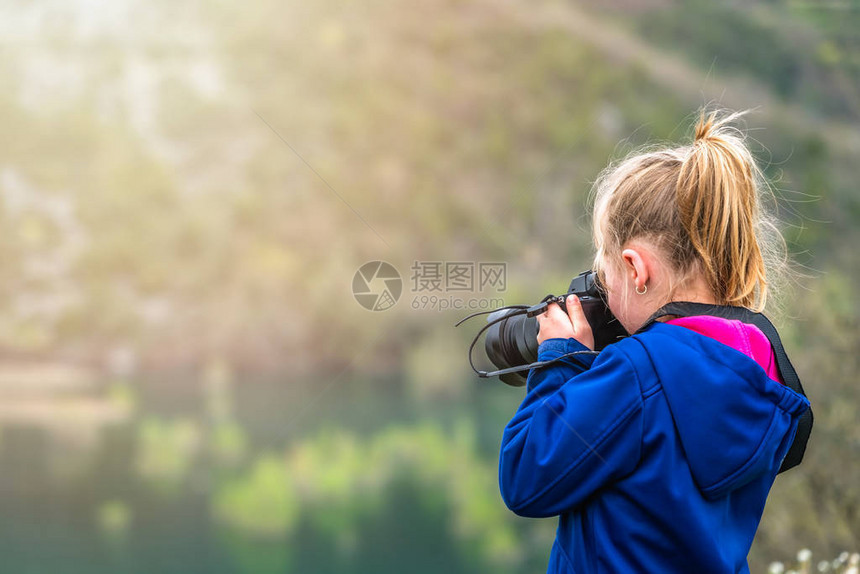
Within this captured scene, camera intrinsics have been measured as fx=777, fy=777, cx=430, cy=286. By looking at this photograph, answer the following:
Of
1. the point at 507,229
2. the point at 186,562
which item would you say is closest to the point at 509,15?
the point at 507,229

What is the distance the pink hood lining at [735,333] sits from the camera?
0.55 metres

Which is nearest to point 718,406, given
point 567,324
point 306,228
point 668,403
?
point 668,403

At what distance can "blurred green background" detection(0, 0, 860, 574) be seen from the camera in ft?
10.9

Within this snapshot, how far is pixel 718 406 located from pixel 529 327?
0.18 m

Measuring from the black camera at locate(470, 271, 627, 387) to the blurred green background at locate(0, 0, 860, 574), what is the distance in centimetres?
264

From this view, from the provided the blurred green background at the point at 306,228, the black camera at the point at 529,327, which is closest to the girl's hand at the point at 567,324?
the black camera at the point at 529,327

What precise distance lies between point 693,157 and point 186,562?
129 inches

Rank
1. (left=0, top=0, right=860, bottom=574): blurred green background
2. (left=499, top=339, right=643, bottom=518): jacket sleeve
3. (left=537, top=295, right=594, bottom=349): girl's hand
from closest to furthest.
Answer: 1. (left=499, top=339, right=643, bottom=518): jacket sleeve
2. (left=537, top=295, right=594, bottom=349): girl's hand
3. (left=0, top=0, right=860, bottom=574): blurred green background

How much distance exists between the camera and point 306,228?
3.63 meters

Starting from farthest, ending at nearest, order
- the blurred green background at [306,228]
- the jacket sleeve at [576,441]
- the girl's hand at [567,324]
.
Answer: the blurred green background at [306,228] < the girl's hand at [567,324] < the jacket sleeve at [576,441]

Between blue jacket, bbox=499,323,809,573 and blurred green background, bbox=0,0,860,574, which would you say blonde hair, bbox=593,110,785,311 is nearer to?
blue jacket, bbox=499,323,809,573

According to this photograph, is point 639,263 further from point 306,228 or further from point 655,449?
point 306,228

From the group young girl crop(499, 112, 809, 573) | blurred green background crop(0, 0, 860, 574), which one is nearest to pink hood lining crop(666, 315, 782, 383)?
young girl crop(499, 112, 809, 573)

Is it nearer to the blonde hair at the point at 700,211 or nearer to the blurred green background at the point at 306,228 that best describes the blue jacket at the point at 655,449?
the blonde hair at the point at 700,211
